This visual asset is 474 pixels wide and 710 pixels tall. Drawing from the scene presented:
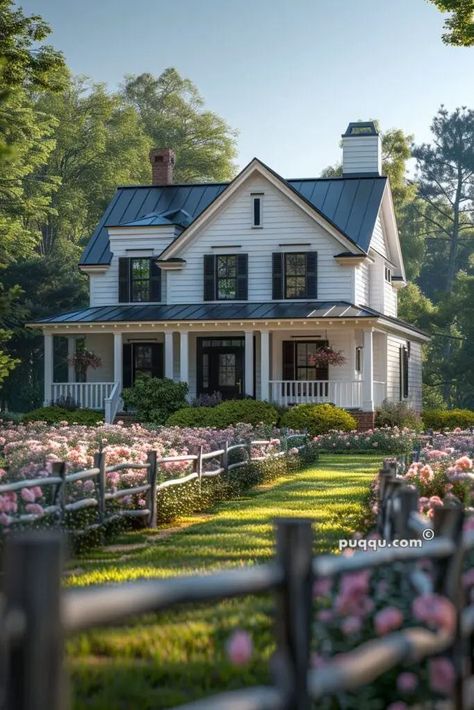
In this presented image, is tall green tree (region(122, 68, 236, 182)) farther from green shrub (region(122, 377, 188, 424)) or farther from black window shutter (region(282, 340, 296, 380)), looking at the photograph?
green shrub (region(122, 377, 188, 424))

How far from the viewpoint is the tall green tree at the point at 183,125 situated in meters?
62.8

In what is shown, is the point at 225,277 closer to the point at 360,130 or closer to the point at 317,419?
the point at 317,419

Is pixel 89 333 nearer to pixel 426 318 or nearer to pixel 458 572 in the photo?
pixel 426 318

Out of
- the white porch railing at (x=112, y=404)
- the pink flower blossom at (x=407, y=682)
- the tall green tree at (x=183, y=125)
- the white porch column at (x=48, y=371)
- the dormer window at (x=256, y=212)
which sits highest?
the tall green tree at (x=183, y=125)

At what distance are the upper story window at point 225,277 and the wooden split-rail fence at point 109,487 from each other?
1514 centimetres

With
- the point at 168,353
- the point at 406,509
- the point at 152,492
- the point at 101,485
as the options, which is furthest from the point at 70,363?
the point at 406,509

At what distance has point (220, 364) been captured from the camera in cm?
3403

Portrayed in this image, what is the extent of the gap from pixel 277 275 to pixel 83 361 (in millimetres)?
6399

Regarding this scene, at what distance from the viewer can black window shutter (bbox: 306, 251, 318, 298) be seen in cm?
3328

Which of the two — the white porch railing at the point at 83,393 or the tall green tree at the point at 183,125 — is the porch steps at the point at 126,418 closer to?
the white porch railing at the point at 83,393

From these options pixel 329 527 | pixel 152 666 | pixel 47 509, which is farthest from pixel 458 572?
pixel 329 527

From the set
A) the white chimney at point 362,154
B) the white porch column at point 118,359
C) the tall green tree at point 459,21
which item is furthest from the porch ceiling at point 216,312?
the tall green tree at point 459,21

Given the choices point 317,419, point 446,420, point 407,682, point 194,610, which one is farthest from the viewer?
point 446,420

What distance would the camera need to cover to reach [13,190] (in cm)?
4222
